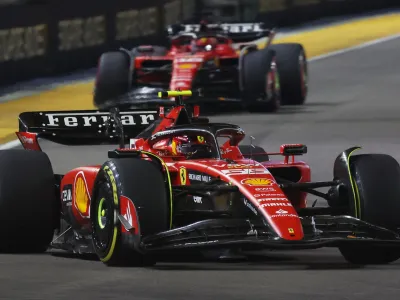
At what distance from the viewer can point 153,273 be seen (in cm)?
1023

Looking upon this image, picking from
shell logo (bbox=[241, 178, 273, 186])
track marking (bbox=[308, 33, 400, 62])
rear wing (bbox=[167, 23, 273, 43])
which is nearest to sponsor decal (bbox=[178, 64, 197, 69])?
rear wing (bbox=[167, 23, 273, 43])

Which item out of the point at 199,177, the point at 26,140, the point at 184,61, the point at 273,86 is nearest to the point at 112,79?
the point at 184,61

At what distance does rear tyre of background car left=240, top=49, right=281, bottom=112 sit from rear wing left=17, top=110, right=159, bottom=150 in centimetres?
1002

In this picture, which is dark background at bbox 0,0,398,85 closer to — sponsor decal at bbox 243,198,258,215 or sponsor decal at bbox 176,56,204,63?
sponsor decal at bbox 176,56,204,63

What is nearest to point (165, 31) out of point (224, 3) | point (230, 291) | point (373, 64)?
point (224, 3)

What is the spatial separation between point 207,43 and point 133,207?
13935 mm

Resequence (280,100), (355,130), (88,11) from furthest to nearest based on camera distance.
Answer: (88,11) → (280,100) → (355,130)

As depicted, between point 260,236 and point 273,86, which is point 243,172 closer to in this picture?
point 260,236

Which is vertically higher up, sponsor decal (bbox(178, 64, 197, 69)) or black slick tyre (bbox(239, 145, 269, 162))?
black slick tyre (bbox(239, 145, 269, 162))

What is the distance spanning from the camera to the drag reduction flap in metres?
13.0

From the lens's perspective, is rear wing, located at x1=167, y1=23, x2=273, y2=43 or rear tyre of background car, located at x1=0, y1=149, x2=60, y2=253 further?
rear wing, located at x1=167, y1=23, x2=273, y2=43

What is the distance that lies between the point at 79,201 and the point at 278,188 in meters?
1.79

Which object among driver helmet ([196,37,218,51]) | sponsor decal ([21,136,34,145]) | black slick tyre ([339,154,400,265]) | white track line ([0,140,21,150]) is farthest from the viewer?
driver helmet ([196,37,218,51])

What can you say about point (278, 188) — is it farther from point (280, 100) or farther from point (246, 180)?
point (280, 100)
